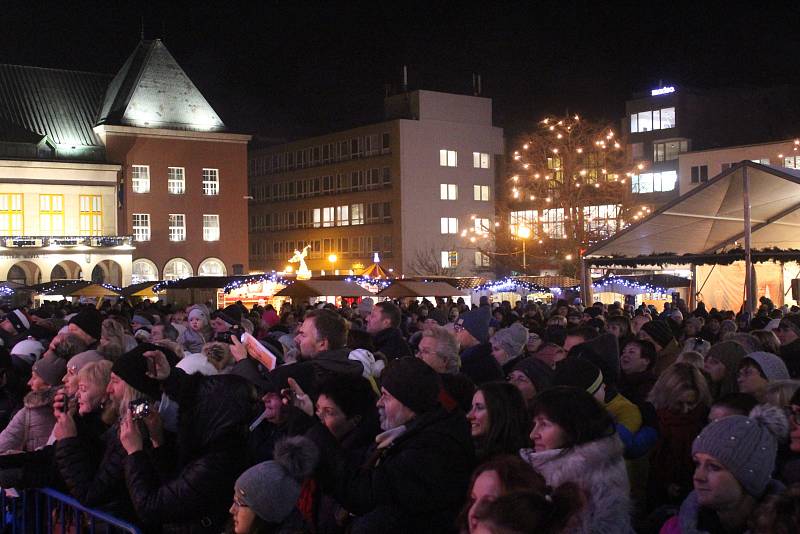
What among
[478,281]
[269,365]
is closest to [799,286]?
[478,281]

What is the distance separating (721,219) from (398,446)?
19.8 m

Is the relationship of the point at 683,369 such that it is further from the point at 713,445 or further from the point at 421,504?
the point at 421,504

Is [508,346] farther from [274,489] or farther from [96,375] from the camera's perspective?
[274,489]

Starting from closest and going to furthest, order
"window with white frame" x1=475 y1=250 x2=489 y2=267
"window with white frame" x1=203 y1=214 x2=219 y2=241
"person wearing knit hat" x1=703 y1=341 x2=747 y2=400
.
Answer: "person wearing knit hat" x1=703 y1=341 x2=747 y2=400
"window with white frame" x1=203 y1=214 x2=219 y2=241
"window with white frame" x1=475 y1=250 x2=489 y2=267

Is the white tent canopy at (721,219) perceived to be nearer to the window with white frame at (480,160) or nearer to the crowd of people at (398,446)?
the crowd of people at (398,446)

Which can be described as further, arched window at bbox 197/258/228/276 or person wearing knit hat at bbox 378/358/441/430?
arched window at bbox 197/258/228/276

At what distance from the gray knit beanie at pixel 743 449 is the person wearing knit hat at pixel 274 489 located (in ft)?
5.58

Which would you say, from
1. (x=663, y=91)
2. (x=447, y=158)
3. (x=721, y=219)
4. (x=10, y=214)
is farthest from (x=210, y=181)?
(x=721, y=219)

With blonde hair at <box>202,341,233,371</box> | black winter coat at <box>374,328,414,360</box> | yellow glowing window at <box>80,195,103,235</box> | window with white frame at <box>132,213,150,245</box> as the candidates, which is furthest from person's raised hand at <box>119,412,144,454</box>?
window with white frame at <box>132,213,150,245</box>

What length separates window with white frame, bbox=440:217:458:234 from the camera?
244 ft

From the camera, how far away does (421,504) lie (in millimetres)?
4340

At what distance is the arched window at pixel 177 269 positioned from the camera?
62.5 m

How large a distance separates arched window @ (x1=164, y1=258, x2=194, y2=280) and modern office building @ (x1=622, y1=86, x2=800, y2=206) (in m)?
30.1

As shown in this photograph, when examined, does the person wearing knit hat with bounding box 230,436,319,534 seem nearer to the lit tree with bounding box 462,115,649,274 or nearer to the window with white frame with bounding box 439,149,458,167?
the lit tree with bounding box 462,115,649,274
